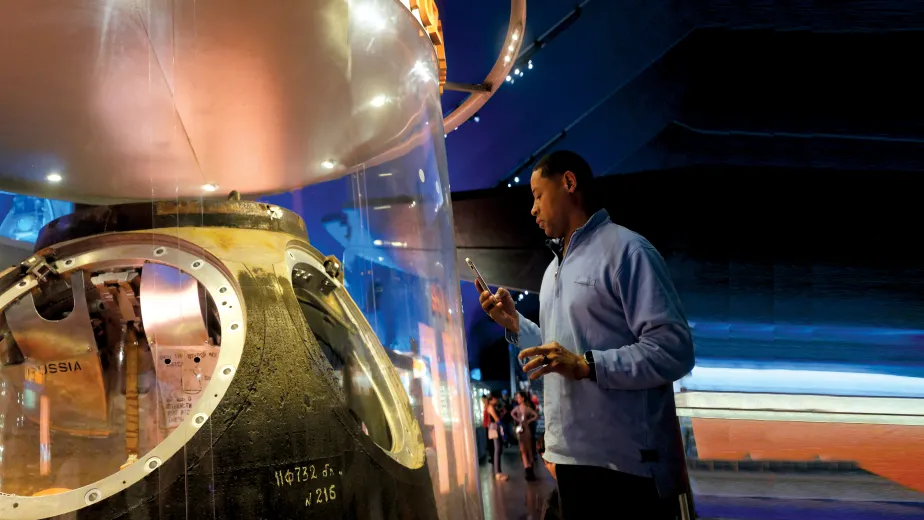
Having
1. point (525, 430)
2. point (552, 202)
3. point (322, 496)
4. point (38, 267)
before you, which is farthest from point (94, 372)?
point (525, 430)

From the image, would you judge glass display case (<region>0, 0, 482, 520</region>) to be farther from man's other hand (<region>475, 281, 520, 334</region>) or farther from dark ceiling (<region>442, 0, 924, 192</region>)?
dark ceiling (<region>442, 0, 924, 192</region>)

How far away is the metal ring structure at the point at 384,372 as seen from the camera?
4.91 feet

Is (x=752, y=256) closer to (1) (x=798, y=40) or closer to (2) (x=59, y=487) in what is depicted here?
(1) (x=798, y=40)

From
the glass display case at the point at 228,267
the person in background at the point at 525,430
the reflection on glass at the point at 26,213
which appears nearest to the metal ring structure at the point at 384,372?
the glass display case at the point at 228,267

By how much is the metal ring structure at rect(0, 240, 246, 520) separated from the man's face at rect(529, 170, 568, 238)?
842mm

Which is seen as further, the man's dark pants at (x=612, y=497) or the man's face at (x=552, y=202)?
the man's face at (x=552, y=202)

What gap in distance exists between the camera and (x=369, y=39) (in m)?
1.44

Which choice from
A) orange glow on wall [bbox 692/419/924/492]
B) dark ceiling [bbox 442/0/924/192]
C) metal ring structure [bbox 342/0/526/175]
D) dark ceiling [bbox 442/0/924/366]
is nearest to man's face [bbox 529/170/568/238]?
metal ring structure [bbox 342/0/526/175]

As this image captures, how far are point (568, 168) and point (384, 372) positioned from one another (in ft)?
2.53

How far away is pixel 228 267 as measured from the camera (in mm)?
1309

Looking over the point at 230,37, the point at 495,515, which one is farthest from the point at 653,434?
the point at 495,515

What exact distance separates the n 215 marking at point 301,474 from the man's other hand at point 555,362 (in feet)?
1.53

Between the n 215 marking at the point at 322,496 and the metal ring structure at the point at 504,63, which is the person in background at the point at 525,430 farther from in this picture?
the n 215 marking at the point at 322,496

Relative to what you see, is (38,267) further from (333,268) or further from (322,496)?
(322,496)
